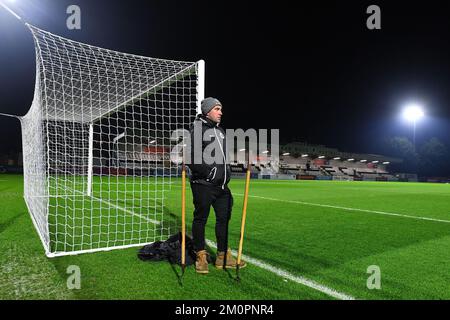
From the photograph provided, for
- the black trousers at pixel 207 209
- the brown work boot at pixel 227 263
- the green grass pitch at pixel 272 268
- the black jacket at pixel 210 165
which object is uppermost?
the black jacket at pixel 210 165

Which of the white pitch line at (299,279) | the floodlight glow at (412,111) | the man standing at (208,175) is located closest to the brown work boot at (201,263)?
the man standing at (208,175)

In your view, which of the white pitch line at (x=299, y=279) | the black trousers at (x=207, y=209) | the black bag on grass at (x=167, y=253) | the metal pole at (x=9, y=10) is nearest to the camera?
the white pitch line at (x=299, y=279)

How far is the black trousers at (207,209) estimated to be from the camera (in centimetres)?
377

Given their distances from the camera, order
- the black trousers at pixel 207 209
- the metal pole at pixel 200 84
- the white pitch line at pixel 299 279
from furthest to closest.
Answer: the metal pole at pixel 200 84 → the black trousers at pixel 207 209 → the white pitch line at pixel 299 279

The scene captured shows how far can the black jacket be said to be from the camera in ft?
12.2

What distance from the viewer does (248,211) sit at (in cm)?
899

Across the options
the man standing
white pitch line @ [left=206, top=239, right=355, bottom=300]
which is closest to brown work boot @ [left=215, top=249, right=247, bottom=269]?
the man standing

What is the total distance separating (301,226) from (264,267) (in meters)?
3.07

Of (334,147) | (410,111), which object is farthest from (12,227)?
(334,147)

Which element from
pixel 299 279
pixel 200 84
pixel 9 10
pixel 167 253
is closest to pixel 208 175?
pixel 167 253

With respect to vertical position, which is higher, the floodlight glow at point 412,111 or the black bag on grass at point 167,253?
the floodlight glow at point 412,111

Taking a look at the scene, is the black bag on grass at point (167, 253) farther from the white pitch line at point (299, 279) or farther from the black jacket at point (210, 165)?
the black jacket at point (210, 165)

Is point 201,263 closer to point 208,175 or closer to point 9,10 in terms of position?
point 208,175
